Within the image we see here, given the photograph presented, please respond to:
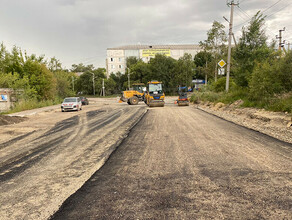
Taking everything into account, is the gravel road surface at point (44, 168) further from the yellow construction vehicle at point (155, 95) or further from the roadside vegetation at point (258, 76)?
the yellow construction vehicle at point (155, 95)

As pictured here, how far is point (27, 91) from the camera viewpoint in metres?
25.7

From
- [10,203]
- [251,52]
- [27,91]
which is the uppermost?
[251,52]

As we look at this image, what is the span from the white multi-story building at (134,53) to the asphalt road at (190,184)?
81962 mm

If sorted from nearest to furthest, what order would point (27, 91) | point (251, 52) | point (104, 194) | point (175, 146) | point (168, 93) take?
point (104, 194) → point (175, 146) → point (251, 52) → point (27, 91) → point (168, 93)

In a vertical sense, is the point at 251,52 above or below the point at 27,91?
above

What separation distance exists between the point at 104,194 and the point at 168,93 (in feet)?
202

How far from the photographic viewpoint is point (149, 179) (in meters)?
4.35

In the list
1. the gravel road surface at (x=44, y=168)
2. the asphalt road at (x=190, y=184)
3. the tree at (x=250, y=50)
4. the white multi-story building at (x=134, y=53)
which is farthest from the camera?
the white multi-story building at (x=134, y=53)

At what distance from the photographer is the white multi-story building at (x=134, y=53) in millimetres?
86125

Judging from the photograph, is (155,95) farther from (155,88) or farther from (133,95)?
(133,95)

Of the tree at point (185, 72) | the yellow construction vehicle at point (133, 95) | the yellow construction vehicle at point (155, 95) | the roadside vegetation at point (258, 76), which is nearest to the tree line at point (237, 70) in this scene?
the roadside vegetation at point (258, 76)

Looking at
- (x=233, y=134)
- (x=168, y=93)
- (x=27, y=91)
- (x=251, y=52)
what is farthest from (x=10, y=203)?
(x=168, y=93)

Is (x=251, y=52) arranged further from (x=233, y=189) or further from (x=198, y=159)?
(x=233, y=189)

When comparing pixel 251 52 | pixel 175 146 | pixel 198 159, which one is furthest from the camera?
pixel 251 52
